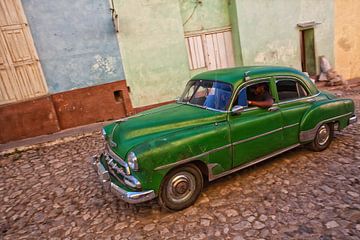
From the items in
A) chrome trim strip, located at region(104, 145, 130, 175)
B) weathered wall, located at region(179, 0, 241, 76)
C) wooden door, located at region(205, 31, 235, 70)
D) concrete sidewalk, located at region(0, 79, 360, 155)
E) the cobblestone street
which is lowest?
the cobblestone street

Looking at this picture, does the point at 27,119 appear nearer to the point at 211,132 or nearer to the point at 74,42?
the point at 74,42

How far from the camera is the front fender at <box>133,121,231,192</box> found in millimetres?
3014

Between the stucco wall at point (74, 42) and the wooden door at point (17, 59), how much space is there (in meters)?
0.19

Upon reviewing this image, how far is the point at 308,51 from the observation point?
10.7 metres

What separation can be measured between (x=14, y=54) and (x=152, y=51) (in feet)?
12.4

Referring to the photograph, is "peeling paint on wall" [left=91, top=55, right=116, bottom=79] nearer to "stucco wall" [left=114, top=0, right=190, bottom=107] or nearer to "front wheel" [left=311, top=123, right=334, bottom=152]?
"stucco wall" [left=114, top=0, right=190, bottom=107]

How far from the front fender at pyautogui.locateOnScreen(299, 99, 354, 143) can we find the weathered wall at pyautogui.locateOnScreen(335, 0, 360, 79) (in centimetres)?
791

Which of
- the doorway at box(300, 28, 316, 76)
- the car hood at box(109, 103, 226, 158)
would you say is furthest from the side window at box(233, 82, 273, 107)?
the doorway at box(300, 28, 316, 76)

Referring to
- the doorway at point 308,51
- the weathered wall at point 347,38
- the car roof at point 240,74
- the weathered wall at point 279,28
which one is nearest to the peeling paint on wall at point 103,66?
the car roof at point 240,74

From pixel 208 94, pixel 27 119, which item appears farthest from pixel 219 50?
pixel 27 119

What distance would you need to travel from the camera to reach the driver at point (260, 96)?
3855mm

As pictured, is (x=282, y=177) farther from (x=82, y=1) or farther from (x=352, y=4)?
(x=352, y=4)

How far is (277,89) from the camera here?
4125 millimetres

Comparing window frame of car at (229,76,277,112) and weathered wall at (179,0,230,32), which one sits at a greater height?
weathered wall at (179,0,230,32)
